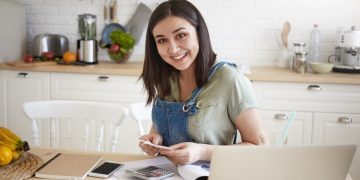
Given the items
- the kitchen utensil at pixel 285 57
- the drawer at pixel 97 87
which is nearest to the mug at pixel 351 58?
the kitchen utensil at pixel 285 57

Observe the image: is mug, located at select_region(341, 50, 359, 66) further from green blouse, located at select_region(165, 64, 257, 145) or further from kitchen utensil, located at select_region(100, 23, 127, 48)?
green blouse, located at select_region(165, 64, 257, 145)

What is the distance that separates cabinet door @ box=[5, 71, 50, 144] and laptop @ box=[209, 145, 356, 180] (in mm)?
2522

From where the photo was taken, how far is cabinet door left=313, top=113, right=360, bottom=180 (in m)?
2.87

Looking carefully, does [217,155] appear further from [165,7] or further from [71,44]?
[71,44]

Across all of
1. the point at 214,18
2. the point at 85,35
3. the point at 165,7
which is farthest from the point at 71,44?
the point at 165,7

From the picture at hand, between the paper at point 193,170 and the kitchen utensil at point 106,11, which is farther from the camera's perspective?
the kitchen utensil at point 106,11

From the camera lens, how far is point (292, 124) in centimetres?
293

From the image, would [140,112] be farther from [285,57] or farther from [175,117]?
[285,57]

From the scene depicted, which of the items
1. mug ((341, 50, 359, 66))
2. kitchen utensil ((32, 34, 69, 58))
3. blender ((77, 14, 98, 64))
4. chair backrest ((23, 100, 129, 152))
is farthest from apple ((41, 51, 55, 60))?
Answer: mug ((341, 50, 359, 66))

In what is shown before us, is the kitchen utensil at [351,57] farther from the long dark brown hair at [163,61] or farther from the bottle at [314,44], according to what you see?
the long dark brown hair at [163,61]

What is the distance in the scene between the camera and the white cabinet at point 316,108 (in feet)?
9.37

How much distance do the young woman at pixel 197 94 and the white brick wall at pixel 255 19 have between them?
1953 millimetres

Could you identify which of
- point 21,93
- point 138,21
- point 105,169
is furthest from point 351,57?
point 21,93

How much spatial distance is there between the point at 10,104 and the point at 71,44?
0.76 meters
